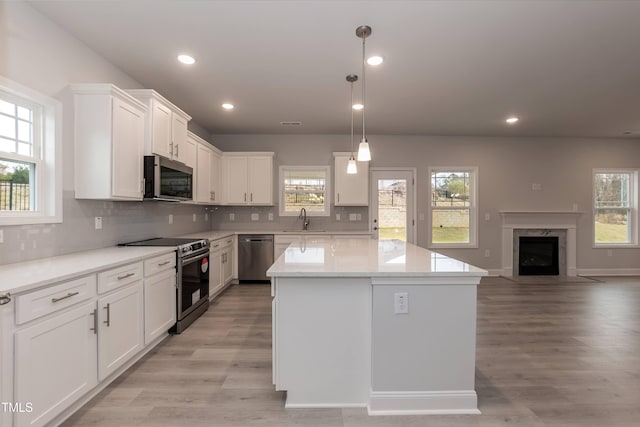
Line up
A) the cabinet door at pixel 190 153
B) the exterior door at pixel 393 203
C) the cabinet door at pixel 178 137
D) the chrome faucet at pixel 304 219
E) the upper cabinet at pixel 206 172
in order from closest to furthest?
the cabinet door at pixel 178 137 → the cabinet door at pixel 190 153 → the upper cabinet at pixel 206 172 → the chrome faucet at pixel 304 219 → the exterior door at pixel 393 203

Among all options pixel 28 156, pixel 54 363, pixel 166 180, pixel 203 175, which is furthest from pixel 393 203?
pixel 54 363

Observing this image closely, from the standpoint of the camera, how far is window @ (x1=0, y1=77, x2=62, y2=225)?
7.10ft

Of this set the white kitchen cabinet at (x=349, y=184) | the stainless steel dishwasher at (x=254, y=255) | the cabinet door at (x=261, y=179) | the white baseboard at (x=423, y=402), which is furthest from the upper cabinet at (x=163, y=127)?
the white baseboard at (x=423, y=402)

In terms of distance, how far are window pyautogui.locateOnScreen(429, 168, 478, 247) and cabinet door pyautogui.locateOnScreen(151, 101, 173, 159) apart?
180 inches

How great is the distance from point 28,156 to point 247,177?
336cm

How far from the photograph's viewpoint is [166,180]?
11.0 feet

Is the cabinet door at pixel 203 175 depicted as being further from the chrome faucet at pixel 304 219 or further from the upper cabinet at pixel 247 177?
the chrome faucet at pixel 304 219

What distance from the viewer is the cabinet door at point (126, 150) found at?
268 centimetres

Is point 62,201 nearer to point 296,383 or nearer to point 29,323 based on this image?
point 29,323

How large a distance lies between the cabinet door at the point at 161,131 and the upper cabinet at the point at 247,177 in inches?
80.2

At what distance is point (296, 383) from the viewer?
79.0 inches

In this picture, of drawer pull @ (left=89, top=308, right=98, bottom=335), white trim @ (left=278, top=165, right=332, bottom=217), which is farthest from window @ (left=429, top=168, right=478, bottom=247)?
drawer pull @ (left=89, top=308, right=98, bottom=335)

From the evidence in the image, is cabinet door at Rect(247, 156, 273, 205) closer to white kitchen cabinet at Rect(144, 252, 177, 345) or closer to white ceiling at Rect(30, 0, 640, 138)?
white ceiling at Rect(30, 0, 640, 138)

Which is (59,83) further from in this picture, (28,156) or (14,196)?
(14,196)
